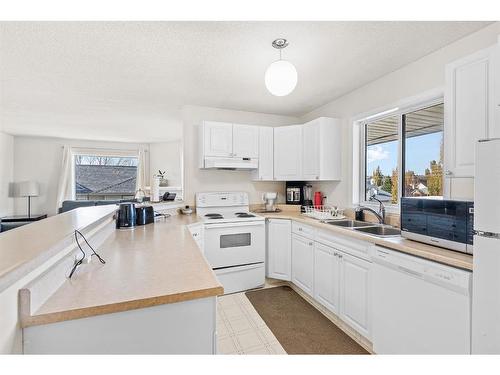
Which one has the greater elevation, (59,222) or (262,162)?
(262,162)

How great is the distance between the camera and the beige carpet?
188cm

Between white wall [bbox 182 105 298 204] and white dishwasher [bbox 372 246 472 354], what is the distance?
7.17ft

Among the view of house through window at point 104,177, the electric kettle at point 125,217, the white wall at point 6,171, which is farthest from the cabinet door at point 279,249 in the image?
the white wall at point 6,171

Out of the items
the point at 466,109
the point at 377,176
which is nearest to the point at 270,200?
the point at 377,176

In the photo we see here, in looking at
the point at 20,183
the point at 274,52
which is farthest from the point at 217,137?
the point at 20,183

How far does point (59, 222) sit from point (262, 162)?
245 cm

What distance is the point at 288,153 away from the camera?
3375mm

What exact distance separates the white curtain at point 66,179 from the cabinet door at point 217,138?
15.1 feet

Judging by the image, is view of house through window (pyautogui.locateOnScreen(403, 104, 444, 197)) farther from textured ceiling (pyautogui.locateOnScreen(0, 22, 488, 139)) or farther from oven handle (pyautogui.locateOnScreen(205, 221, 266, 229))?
oven handle (pyautogui.locateOnScreen(205, 221, 266, 229))

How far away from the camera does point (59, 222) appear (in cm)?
137

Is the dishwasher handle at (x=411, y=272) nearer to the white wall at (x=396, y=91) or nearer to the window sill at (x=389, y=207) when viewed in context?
the white wall at (x=396, y=91)

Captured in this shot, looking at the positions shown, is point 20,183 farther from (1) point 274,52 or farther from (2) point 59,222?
(1) point 274,52

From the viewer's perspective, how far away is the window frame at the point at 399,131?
212 centimetres
